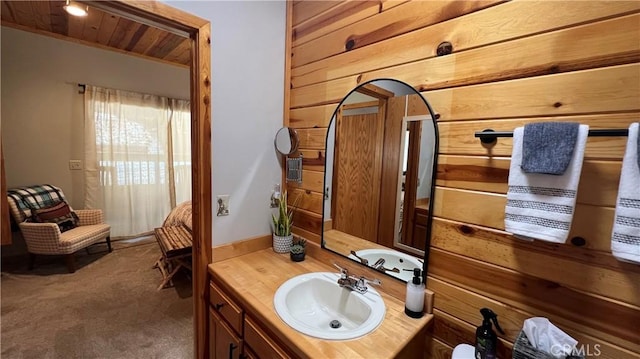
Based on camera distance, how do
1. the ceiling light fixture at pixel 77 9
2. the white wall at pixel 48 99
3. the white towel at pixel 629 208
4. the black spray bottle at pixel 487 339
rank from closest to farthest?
the white towel at pixel 629 208 < the black spray bottle at pixel 487 339 < the ceiling light fixture at pixel 77 9 < the white wall at pixel 48 99

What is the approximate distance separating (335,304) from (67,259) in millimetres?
3326

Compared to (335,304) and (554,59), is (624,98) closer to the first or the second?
(554,59)

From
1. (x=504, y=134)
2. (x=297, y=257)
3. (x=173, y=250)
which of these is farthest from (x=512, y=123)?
(x=173, y=250)

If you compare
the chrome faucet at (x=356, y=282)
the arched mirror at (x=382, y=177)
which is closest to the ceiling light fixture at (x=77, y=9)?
the arched mirror at (x=382, y=177)

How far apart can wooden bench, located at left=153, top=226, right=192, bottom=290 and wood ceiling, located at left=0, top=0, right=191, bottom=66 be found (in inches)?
85.3

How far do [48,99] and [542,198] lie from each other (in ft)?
16.3

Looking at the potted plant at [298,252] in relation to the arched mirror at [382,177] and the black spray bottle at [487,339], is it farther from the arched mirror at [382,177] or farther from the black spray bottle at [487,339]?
the black spray bottle at [487,339]

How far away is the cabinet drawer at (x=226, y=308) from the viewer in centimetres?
125

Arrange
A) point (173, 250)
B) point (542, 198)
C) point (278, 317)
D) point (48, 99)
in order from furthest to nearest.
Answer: point (48, 99), point (173, 250), point (278, 317), point (542, 198)

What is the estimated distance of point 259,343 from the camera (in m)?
1.12

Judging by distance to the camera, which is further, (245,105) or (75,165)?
(75,165)

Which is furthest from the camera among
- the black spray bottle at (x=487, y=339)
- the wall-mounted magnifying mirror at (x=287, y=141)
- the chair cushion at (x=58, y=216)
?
the chair cushion at (x=58, y=216)

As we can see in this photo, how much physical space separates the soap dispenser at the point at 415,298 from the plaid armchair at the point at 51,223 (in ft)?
11.7

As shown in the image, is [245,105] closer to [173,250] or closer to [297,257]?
[297,257]
